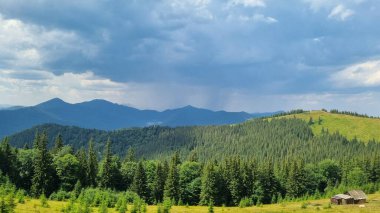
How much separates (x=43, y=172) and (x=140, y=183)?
107 ft

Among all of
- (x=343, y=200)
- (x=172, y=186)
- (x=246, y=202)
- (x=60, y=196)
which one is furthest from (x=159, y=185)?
(x=343, y=200)

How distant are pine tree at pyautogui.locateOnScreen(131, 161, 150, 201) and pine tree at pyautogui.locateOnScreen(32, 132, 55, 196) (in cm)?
2739

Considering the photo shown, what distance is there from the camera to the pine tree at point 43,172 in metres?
122

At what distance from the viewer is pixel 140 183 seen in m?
139

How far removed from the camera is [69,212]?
64.2 meters

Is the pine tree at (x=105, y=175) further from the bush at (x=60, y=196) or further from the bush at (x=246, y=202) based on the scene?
the bush at (x=246, y=202)

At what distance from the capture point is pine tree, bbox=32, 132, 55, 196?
400 ft

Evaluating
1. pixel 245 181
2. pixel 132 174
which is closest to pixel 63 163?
pixel 132 174

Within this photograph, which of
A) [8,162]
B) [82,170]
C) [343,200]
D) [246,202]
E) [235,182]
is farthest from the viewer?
[235,182]

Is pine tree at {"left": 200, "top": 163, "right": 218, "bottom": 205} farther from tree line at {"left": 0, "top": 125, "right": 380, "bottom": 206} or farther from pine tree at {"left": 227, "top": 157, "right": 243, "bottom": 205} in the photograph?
pine tree at {"left": 227, "top": 157, "right": 243, "bottom": 205}

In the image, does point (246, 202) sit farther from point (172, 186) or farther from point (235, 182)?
point (172, 186)

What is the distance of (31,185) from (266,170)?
80646 millimetres

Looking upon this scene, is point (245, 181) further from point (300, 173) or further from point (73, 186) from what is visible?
point (73, 186)

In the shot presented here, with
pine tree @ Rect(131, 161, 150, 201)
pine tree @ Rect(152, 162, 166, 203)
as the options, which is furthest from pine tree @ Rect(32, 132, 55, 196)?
pine tree @ Rect(152, 162, 166, 203)
